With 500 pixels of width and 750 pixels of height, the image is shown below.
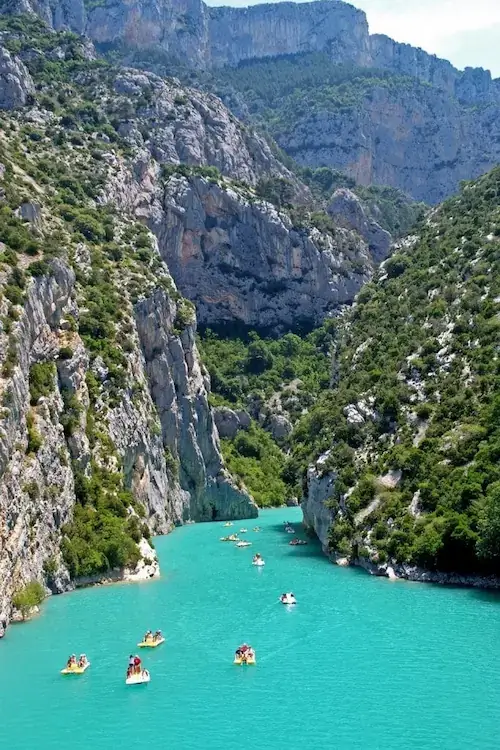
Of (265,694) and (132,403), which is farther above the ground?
(132,403)

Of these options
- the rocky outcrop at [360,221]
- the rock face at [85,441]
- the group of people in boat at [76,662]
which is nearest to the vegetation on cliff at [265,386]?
the rock face at [85,441]

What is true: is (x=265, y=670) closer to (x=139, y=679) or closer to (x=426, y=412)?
(x=139, y=679)

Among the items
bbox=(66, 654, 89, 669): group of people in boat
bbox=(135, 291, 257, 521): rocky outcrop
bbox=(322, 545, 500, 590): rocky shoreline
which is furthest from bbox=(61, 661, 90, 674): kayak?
bbox=(135, 291, 257, 521): rocky outcrop

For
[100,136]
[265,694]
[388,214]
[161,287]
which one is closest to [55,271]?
[161,287]

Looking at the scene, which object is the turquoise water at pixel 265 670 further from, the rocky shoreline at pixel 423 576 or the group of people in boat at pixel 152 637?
the rocky shoreline at pixel 423 576

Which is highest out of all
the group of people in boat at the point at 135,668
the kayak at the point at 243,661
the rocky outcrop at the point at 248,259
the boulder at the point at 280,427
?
the rocky outcrop at the point at 248,259

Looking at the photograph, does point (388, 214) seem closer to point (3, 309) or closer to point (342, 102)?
point (342, 102)
